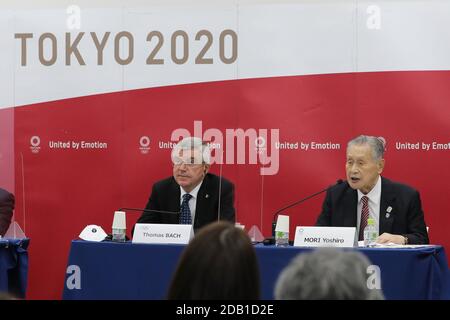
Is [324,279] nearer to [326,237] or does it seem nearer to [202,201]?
[326,237]

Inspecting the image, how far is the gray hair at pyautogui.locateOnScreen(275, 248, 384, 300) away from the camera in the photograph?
167 centimetres

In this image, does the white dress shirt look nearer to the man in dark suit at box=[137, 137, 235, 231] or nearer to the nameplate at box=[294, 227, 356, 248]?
the nameplate at box=[294, 227, 356, 248]

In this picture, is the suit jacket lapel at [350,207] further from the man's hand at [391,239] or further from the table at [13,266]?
the table at [13,266]

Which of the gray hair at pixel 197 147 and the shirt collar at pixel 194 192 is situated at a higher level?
the gray hair at pixel 197 147

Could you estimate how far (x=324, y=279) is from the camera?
1670 mm

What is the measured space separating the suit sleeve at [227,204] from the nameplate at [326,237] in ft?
3.06

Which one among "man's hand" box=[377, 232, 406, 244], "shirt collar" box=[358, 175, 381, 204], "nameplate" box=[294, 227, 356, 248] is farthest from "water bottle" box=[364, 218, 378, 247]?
"shirt collar" box=[358, 175, 381, 204]

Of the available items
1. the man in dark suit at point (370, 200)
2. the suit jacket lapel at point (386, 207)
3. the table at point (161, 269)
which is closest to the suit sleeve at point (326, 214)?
the man in dark suit at point (370, 200)

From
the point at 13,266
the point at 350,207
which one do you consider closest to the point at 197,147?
the point at 350,207

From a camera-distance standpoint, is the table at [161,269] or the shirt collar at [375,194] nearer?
the table at [161,269]

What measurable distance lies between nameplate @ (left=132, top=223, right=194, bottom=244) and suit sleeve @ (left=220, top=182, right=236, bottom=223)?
0.75 metres

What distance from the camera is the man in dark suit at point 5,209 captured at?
560cm

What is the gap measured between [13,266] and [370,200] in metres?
2.14
